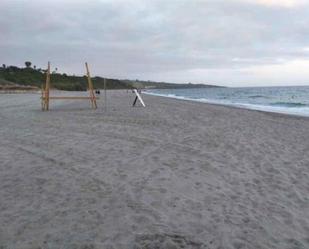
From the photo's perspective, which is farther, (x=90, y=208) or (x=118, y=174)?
(x=118, y=174)

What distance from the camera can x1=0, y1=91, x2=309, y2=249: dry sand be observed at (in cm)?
444

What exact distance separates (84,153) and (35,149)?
1.24 meters

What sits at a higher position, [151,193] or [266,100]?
[151,193]

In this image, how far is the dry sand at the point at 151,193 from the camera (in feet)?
14.6

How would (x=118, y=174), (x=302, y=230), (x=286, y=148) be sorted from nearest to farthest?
(x=302, y=230), (x=118, y=174), (x=286, y=148)

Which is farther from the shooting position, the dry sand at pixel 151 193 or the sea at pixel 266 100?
the sea at pixel 266 100

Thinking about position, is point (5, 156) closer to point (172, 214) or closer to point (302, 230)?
point (172, 214)

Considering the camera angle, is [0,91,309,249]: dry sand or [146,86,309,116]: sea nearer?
[0,91,309,249]: dry sand

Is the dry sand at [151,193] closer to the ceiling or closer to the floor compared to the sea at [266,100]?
closer to the ceiling

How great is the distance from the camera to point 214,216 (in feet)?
16.7

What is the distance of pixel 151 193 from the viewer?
5.96 meters

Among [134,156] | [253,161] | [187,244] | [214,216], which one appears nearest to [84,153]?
[134,156]

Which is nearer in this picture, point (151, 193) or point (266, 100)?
point (151, 193)

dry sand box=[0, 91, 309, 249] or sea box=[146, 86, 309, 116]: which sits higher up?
dry sand box=[0, 91, 309, 249]
